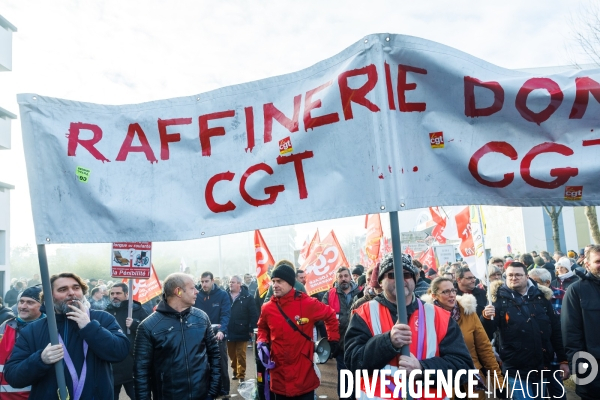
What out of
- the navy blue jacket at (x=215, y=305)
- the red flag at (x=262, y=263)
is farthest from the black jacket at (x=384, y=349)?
the red flag at (x=262, y=263)

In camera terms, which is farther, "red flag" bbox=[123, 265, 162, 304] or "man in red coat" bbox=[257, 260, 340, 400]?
"red flag" bbox=[123, 265, 162, 304]

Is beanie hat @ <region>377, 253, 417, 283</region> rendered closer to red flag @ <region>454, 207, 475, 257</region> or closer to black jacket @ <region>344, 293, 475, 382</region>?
black jacket @ <region>344, 293, 475, 382</region>

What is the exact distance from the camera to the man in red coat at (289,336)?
548 cm

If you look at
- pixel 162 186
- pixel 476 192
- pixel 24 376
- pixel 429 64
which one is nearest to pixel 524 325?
pixel 476 192

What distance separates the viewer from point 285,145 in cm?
304

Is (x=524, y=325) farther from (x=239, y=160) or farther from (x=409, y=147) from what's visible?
(x=239, y=160)

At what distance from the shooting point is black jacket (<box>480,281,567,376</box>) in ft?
18.0

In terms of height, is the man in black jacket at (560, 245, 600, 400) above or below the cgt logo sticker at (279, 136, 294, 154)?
below

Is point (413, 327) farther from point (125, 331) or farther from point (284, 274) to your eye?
point (125, 331)

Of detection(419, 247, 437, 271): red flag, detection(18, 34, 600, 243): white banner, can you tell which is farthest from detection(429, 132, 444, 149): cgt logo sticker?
detection(419, 247, 437, 271): red flag

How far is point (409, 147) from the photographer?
286cm

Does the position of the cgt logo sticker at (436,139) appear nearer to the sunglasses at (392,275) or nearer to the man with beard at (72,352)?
the sunglasses at (392,275)

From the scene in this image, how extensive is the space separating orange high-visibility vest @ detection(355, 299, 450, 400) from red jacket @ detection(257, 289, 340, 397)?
2.21 m

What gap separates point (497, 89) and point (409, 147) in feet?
1.97
